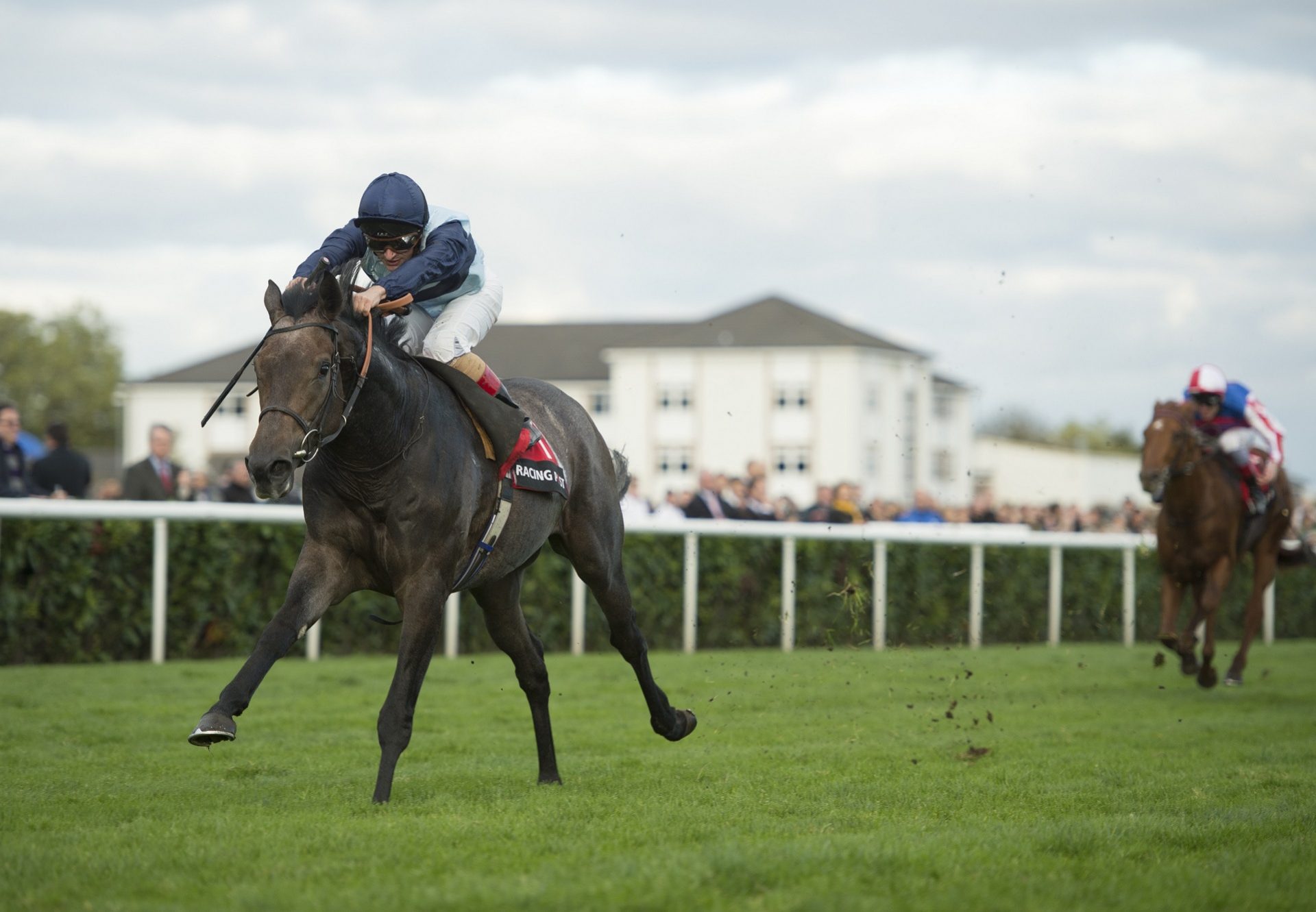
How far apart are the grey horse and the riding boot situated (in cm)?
6

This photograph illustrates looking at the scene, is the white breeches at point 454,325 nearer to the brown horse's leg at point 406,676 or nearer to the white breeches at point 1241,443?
the brown horse's leg at point 406,676

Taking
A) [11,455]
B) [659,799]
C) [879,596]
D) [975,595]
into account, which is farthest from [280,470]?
[975,595]

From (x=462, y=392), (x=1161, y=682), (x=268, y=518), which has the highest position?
(x=462, y=392)

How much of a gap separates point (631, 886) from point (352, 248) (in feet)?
9.78

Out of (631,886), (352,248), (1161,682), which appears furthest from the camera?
(1161,682)

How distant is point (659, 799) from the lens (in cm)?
554

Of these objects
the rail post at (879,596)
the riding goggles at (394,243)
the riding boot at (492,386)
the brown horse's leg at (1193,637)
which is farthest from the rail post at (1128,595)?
the riding goggles at (394,243)

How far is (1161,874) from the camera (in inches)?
167

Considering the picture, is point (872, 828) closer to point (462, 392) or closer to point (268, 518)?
point (462, 392)

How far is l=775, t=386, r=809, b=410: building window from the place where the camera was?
5859 cm

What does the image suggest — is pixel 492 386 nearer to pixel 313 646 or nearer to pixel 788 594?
pixel 313 646

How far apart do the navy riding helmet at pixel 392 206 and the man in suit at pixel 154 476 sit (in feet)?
23.3

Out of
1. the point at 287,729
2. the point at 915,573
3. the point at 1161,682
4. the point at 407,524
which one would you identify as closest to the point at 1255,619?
the point at 1161,682

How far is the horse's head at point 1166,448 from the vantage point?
34.5 feet
